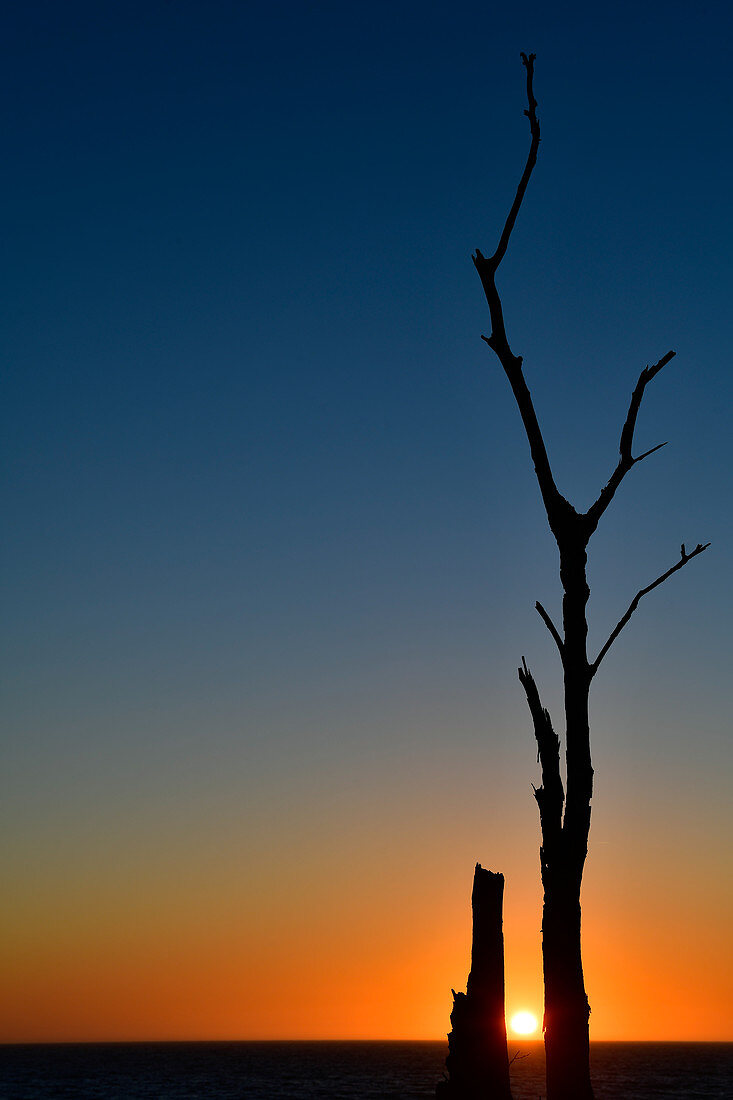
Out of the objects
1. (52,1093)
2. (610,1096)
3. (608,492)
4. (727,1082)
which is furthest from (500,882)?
(727,1082)

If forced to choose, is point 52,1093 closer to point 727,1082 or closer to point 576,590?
point 727,1082

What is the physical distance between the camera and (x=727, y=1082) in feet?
371

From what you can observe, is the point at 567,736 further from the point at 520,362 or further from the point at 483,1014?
the point at 483,1014

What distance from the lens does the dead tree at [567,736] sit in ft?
16.4

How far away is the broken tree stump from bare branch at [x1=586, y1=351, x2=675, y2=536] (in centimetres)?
567

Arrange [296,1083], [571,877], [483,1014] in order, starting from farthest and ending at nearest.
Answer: [296,1083] → [483,1014] → [571,877]

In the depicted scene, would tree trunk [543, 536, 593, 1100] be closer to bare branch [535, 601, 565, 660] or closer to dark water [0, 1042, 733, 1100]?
bare branch [535, 601, 565, 660]

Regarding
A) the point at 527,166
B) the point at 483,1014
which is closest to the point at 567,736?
the point at 527,166

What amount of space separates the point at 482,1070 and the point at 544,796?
603 centimetres

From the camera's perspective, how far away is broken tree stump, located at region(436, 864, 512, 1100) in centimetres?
977

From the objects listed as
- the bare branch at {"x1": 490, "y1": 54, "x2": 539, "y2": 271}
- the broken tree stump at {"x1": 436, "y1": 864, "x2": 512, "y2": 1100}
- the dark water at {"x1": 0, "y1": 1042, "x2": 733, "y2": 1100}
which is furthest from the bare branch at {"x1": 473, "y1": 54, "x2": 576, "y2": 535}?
the dark water at {"x1": 0, "y1": 1042, "x2": 733, "y2": 1100}

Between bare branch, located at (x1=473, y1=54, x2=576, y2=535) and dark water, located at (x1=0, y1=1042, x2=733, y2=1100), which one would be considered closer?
bare branch, located at (x1=473, y1=54, x2=576, y2=535)

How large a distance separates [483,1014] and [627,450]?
6714 millimetres

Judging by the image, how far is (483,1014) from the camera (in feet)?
32.1
